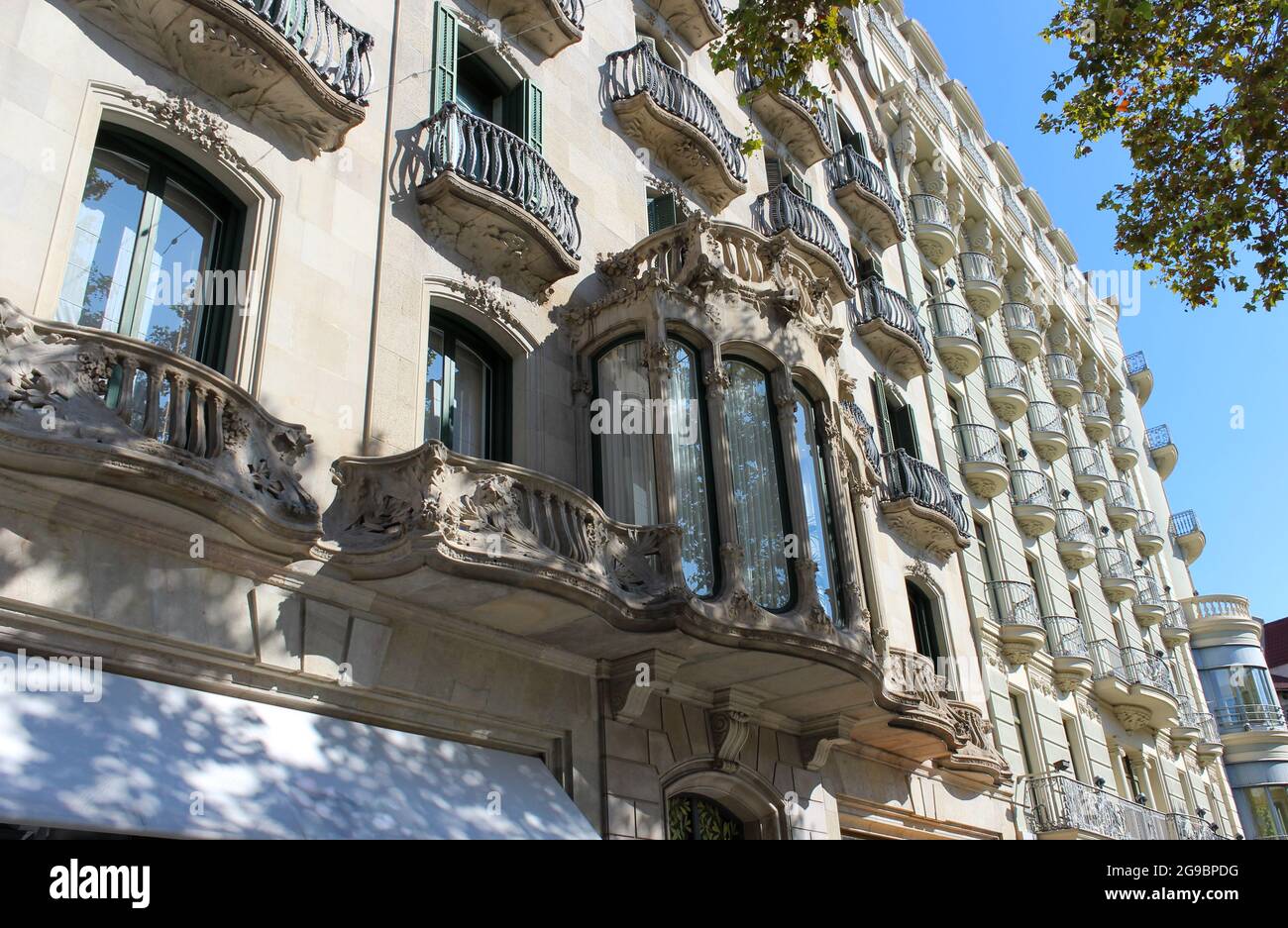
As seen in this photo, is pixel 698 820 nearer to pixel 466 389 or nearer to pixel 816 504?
pixel 816 504

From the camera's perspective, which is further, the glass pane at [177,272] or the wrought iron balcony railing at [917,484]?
the wrought iron balcony railing at [917,484]

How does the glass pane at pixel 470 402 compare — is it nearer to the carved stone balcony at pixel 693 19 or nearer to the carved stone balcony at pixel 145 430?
the carved stone balcony at pixel 145 430

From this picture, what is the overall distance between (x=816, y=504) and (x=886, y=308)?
9.09 meters

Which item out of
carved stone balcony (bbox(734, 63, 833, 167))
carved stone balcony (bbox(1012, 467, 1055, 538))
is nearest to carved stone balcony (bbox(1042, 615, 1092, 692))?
carved stone balcony (bbox(1012, 467, 1055, 538))

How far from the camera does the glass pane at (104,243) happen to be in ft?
27.4

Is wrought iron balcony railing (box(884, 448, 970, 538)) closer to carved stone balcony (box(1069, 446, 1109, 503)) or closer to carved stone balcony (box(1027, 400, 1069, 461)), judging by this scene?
carved stone balcony (box(1027, 400, 1069, 461))

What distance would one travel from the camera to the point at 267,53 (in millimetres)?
9523

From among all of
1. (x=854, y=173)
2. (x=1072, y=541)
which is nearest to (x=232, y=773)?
(x=854, y=173)

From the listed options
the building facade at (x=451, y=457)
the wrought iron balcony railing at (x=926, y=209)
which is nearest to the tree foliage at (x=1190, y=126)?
the building facade at (x=451, y=457)

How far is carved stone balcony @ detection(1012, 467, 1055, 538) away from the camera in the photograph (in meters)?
25.8

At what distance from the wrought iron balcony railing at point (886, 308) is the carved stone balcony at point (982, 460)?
322 centimetres

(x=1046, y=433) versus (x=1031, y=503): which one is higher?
(x=1046, y=433)

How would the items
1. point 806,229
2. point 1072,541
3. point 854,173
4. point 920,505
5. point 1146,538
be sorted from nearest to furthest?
point 920,505 < point 806,229 < point 854,173 < point 1072,541 < point 1146,538
